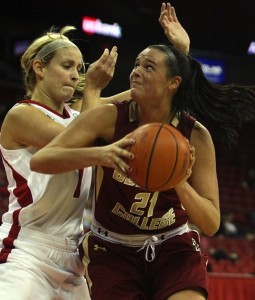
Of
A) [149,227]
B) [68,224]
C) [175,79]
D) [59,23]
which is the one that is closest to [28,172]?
[68,224]

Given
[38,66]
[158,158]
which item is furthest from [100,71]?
[158,158]

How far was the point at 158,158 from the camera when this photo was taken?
8.04ft

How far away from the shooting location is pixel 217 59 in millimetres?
18547

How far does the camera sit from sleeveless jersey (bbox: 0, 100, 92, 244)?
316 cm

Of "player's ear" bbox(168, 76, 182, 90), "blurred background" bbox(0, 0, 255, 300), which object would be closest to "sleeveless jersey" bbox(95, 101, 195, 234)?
"player's ear" bbox(168, 76, 182, 90)

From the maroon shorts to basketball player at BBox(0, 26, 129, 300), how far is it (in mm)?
198

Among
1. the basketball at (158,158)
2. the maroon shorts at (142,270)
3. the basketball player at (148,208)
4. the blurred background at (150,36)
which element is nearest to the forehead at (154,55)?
the basketball player at (148,208)

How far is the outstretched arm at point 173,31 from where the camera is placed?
138 inches

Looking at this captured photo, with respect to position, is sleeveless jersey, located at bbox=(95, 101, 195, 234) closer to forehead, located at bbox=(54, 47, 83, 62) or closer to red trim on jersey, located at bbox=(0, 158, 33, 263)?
red trim on jersey, located at bbox=(0, 158, 33, 263)

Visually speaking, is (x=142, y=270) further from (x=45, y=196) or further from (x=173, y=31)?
(x=173, y=31)

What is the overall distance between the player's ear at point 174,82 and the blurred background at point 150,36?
1221 centimetres

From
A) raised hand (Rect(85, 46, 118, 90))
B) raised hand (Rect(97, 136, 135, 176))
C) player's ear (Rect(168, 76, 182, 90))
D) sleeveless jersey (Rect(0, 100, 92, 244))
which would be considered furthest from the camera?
raised hand (Rect(85, 46, 118, 90))

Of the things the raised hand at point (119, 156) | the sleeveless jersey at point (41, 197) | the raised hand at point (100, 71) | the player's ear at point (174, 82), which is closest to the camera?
the raised hand at point (119, 156)

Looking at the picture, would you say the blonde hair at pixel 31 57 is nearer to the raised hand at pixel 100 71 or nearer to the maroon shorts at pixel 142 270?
the raised hand at pixel 100 71
